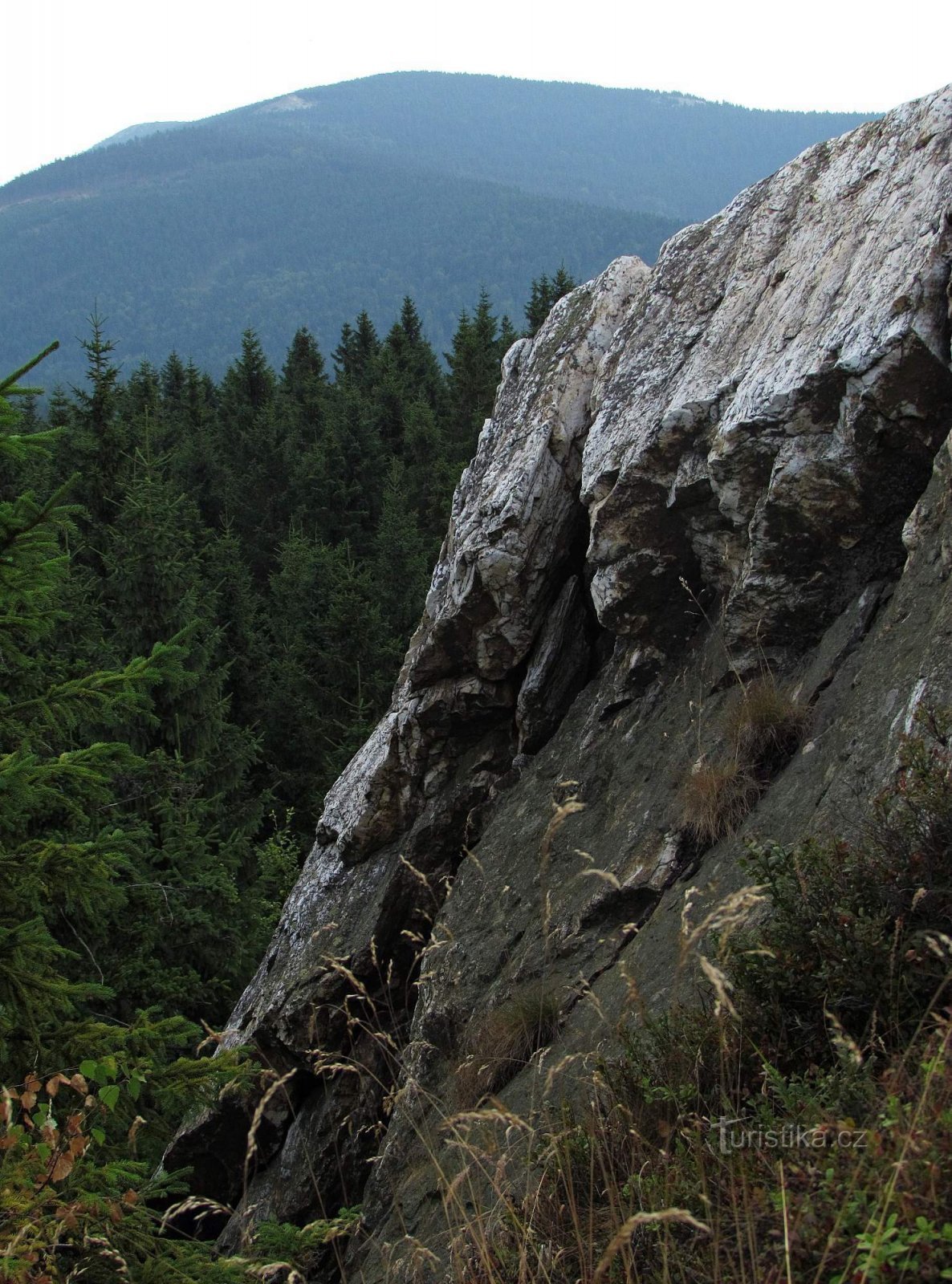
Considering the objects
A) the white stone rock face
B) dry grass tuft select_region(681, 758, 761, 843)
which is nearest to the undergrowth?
dry grass tuft select_region(681, 758, 761, 843)

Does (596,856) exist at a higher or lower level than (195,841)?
higher

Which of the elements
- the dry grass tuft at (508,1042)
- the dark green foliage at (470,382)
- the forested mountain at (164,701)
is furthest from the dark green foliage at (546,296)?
the dry grass tuft at (508,1042)

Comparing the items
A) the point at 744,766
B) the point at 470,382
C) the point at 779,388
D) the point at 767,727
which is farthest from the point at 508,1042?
the point at 470,382

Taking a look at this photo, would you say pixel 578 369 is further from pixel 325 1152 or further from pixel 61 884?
pixel 325 1152

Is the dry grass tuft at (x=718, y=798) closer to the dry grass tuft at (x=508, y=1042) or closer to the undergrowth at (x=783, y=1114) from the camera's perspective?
the dry grass tuft at (x=508, y=1042)

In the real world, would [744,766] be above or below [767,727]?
below

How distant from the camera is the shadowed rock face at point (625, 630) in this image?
6.32 metres

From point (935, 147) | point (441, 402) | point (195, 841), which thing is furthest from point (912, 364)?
point (441, 402)

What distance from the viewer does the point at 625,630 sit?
8602 mm

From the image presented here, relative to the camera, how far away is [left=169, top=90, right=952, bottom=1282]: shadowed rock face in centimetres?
632

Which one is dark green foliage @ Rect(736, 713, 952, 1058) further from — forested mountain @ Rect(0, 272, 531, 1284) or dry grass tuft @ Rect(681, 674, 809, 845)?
forested mountain @ Rect(0, 272, 531, 1284)

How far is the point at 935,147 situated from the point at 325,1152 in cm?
932

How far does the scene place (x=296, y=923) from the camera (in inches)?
432

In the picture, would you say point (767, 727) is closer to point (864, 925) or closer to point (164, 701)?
point (864, 925)
